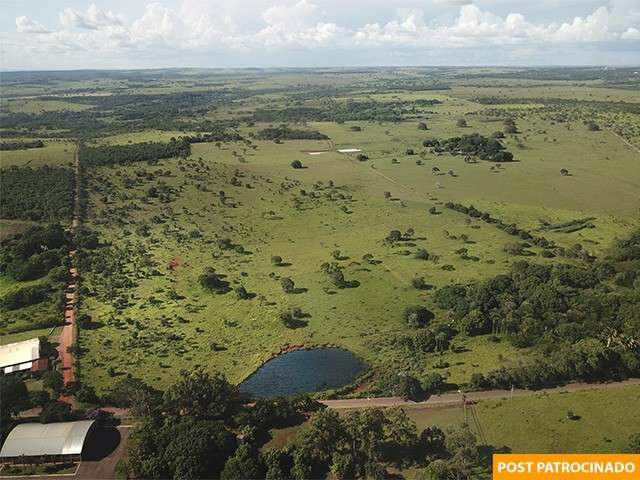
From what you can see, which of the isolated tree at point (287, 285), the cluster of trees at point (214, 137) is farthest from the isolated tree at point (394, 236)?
the cluster of trees at point (214, 137)

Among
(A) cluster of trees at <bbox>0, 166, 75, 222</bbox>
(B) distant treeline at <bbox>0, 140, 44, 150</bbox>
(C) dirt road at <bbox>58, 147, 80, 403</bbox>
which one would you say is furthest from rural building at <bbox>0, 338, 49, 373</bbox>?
(B) distant treeline at <bbox>0, 140, 44, 150</bbox>

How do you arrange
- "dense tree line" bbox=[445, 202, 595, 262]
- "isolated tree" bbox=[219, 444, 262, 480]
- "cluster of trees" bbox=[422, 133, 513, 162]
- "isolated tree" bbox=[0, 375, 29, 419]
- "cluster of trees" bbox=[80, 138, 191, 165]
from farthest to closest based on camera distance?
"cluster of trees" bbox=[422, 133, 513, 162] → "cluster of trees" bbox=[80, 138, 191, 165] → "dense tree line" bbox=[445, 202, 595, 262] → "isolated tree" bbox=[0, 375, 29, 419] → "isolated tree" bbox=[219, 444, 262, 480]

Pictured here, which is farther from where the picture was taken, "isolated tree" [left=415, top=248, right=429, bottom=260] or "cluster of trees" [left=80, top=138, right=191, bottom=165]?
"cluster of trees" [left=80, top=138, right=191, bottom=165]

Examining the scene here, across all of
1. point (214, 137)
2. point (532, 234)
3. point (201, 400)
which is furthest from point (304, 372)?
point (214, 137)

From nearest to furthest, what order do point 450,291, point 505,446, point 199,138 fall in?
1. point 505,446
2. point 450,291
3. point 199,138

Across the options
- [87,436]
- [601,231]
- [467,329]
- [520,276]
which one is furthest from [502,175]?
[87,436]

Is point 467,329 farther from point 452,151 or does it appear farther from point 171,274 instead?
point 452,151

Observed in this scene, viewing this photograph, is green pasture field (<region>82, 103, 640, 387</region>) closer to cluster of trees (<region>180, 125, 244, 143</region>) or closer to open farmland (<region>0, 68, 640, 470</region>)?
open farmland (<region>0, 68, 640, 470</region>)

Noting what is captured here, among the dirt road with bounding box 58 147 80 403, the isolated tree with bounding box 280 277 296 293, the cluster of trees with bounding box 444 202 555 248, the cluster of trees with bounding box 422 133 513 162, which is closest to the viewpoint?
the dirt road with bounding box 58 147 80 403
